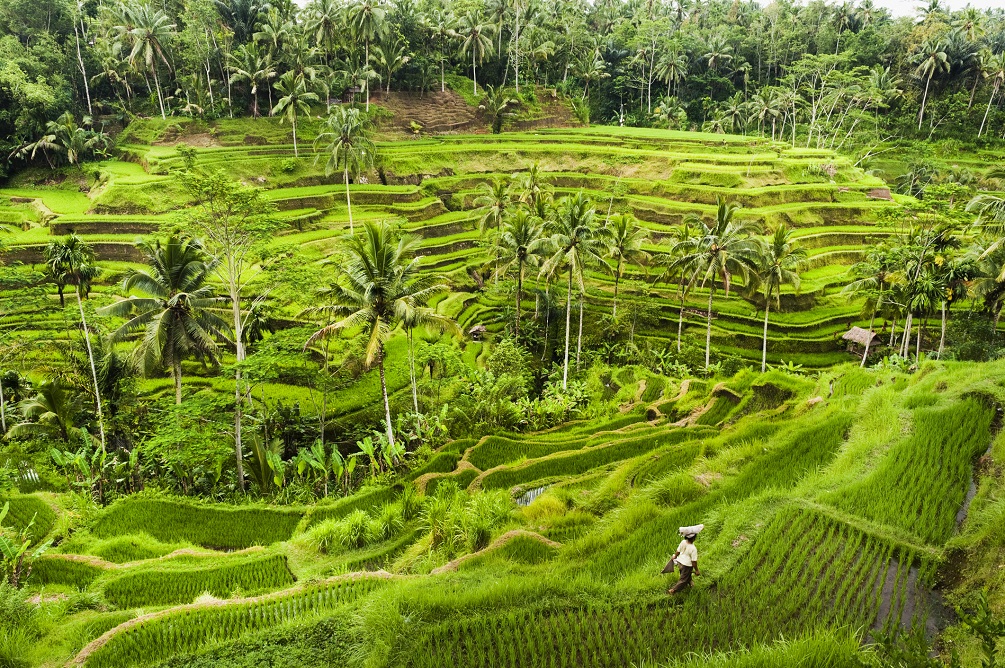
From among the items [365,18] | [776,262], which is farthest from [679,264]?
[365,18]

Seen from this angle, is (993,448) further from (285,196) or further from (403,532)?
(285,196)

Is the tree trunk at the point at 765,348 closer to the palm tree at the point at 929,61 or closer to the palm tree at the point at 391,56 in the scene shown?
the palm tree at the point at 391,56

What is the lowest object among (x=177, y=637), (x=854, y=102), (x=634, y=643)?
(x=177, y=637)

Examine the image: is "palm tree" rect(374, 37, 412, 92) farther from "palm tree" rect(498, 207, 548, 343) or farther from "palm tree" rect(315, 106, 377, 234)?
"palm tree" rect(498, 207, 548, 343)

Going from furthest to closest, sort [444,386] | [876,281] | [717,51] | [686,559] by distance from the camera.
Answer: [717,51] < [876,281] < [444,386] < [686,559]

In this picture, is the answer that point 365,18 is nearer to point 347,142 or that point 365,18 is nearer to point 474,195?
point 474,195

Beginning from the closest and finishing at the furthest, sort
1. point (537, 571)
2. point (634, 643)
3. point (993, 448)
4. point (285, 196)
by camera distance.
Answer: point (634, 643) → point (537, 571) → point (993, 448) → point (285, 196)

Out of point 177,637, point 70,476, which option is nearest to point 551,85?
point 70,476

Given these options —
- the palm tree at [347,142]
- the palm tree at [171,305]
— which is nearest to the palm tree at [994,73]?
the palm tree at [347,142]
